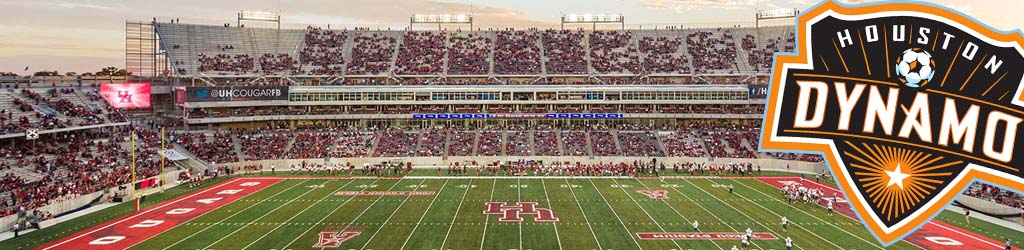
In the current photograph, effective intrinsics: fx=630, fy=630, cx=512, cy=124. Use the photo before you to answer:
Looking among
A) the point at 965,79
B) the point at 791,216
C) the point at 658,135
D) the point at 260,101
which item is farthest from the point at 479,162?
the point at 965,79

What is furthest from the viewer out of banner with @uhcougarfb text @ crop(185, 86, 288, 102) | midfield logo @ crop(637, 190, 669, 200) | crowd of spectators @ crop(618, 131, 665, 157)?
banner with @uhcougarfb text @ crop(185, 86, 288, 102)

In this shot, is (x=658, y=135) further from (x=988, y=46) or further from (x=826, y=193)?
(x=988, y=46)

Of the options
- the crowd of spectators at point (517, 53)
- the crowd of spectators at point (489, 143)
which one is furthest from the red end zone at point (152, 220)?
the crowd of spectators at point (517, 53)

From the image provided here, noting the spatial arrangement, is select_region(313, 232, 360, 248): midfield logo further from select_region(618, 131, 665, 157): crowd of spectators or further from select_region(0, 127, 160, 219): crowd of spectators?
select_region(618, 131, 665, 157): crowd of spectators

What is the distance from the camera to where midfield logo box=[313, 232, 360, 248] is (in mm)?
26577

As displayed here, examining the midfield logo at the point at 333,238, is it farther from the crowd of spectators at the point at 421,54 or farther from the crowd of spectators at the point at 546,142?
the crowd of spectators at the point at 421,54

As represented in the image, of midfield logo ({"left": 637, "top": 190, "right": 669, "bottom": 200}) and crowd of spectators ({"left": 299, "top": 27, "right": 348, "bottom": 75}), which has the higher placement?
crowd of spectators ({"left": 299, "top": 27, "right": 348, "bottom": 75})

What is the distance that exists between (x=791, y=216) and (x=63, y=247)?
111 feet

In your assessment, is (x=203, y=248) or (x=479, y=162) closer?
(x=203, y=248)

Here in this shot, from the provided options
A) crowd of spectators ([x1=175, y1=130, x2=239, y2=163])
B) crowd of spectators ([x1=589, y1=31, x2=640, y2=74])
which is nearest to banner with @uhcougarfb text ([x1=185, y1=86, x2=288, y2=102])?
crowd of spectators ([x1=175, y1=130, x2=239, y2=163])

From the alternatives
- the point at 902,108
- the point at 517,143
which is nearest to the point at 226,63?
the point at 517,143

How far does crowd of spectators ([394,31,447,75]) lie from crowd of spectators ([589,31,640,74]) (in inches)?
768

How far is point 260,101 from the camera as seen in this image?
65812mm

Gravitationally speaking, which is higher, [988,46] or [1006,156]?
[988,46]
